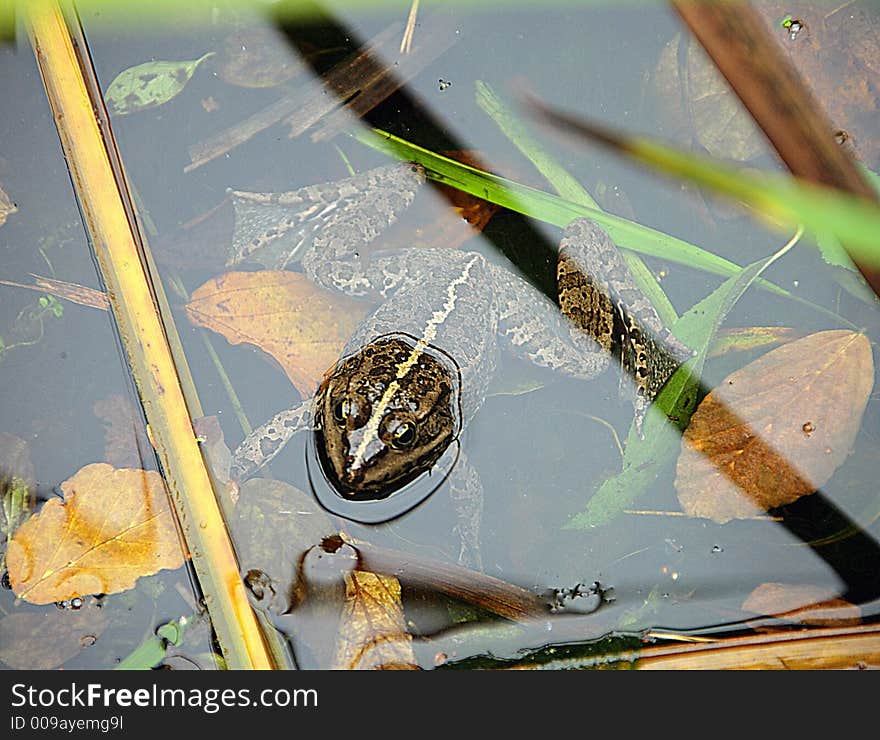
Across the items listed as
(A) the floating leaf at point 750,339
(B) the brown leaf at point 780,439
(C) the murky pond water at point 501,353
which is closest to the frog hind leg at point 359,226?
(C) the murky pond water at point 501,353

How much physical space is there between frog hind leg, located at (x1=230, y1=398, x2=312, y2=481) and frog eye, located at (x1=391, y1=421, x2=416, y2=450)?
2.34 ft

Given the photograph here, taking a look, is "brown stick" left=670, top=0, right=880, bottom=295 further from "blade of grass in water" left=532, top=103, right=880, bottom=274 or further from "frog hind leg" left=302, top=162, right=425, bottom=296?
"frog hind leg" left=302, top=162, right=425, bottom=296

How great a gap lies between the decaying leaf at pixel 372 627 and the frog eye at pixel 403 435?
2.47 feet

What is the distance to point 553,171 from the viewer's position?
5332 mm

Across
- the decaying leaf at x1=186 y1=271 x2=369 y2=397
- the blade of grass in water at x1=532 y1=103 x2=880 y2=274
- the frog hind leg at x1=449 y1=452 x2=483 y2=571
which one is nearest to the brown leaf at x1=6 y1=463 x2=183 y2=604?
the decaying leaf at x1=186 y1=271 x2=369 y2=397

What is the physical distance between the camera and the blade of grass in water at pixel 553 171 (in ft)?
16.7

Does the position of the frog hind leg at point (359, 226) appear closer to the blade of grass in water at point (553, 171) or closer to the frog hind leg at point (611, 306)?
the blade of grass in water at point (553, 171)

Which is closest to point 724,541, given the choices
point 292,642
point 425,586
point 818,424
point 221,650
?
point 818,424

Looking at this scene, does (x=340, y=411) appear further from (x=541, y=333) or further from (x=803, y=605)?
(x=803, y=605)

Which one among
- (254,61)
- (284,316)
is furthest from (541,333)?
(254,61)

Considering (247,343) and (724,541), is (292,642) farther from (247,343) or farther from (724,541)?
(724,541)

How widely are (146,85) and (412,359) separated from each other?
2.69 m

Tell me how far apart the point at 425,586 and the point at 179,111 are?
3.59 m

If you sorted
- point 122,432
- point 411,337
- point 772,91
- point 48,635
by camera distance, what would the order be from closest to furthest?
1. point 772,91
2. point 48,635
3. point 122,432
4. point 411,337
